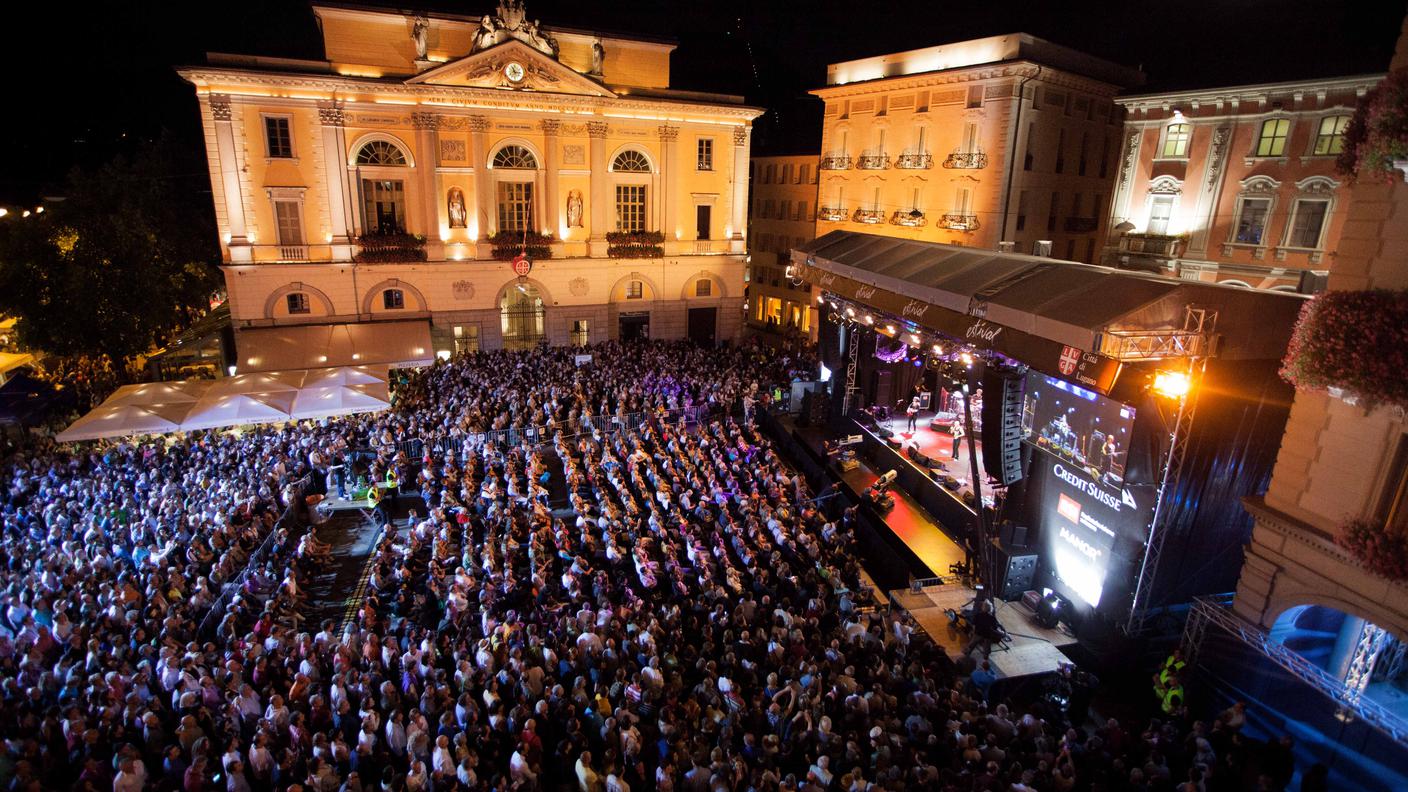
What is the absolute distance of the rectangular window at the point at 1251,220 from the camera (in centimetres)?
2450

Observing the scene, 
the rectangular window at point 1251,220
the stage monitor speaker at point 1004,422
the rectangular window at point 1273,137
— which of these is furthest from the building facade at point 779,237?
the stage monitor speaker at point 1004,422

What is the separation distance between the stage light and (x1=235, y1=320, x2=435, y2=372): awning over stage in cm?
2325

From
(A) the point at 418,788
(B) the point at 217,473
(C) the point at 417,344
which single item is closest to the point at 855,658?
(A) the point at 418,788

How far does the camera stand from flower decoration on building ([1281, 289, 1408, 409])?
8281 mm

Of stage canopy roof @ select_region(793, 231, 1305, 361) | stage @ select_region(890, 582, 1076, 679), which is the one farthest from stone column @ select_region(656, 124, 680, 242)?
stage @ select_region(890, 582, 1076, 679)

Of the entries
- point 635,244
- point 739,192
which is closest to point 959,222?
point 739,192

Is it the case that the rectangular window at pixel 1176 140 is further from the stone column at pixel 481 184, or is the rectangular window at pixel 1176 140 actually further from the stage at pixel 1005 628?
the stone column at pixel 481 184

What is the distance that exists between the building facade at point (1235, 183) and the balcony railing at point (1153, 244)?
4cm

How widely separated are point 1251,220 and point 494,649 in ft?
90.2

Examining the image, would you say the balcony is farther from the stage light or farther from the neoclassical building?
the stage light

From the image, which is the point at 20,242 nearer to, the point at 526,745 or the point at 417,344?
the point at 417,344

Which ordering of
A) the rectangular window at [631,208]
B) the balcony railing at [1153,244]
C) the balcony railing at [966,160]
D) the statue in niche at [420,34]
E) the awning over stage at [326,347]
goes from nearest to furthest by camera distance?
the balcony railing at [1153,244] < the awning over stage at [326,347] < the statue in niche at [420,34] < the balcony railing at [966,160] < the rectangular window at [631,208]

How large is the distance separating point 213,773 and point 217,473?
1047 centimetres

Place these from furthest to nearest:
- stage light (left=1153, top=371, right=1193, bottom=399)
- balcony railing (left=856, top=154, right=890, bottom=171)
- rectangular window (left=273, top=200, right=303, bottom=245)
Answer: balcony railing (left=856, top=154, right=890, bottom=171)
rectangular window (left=273, top=200, right=303, bottom=245)
stage light (left=1153, top=371, right=1193, bottom=399)
